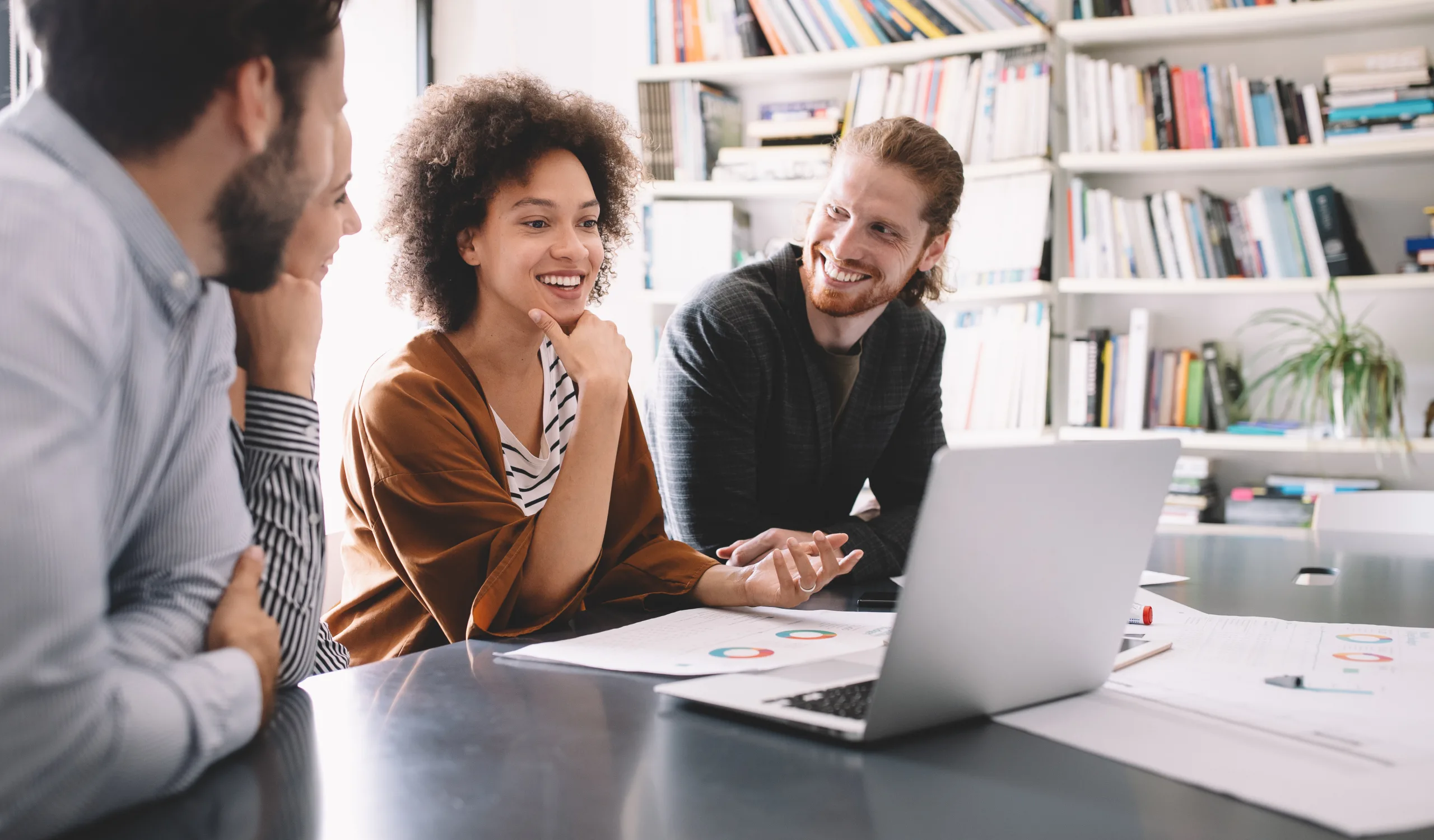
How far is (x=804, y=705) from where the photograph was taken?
78 centimetres

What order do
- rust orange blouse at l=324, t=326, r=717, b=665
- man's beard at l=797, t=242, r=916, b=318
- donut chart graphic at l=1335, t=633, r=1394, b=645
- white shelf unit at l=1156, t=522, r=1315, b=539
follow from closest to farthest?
donut chart graphic at l=1335, t=633, r=1394, b=645 → rust orange blouse at l=324, t=326, r=717, b=665 → man's beard at l=797, t=242, r=916, b=318 → white shelf unit at l=1156, t=522, r=1315, b=539

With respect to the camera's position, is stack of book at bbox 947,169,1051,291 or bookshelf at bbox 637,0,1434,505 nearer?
bookshelf at bbox 637,0,1434,505

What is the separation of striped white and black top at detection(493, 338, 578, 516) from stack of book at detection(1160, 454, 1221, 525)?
1943mm

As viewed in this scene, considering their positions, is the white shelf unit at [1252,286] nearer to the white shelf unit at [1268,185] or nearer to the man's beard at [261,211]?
the white shelf unit at [1268,185]

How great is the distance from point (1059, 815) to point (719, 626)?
549 millimetres

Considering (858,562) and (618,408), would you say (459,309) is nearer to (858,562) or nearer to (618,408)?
(618,408)

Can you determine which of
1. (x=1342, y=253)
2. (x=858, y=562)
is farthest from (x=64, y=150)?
(x=1342, y=253)

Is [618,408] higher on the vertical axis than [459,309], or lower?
lower

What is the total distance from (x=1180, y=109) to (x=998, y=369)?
0.83m

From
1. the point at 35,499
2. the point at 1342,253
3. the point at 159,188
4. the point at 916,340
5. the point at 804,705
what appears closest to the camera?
the point at 35,499

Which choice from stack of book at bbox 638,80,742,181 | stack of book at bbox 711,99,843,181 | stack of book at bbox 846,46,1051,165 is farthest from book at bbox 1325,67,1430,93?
stack of book at bbox 638,80,742,181

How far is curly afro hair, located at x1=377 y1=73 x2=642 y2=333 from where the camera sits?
1.57 metres

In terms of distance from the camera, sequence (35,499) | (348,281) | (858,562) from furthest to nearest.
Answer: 1. (348,281)
2. (858,562)
3. (35,499)

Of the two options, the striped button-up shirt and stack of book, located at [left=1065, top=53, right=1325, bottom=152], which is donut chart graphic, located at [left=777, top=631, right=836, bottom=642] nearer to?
the striped button-up shirt
